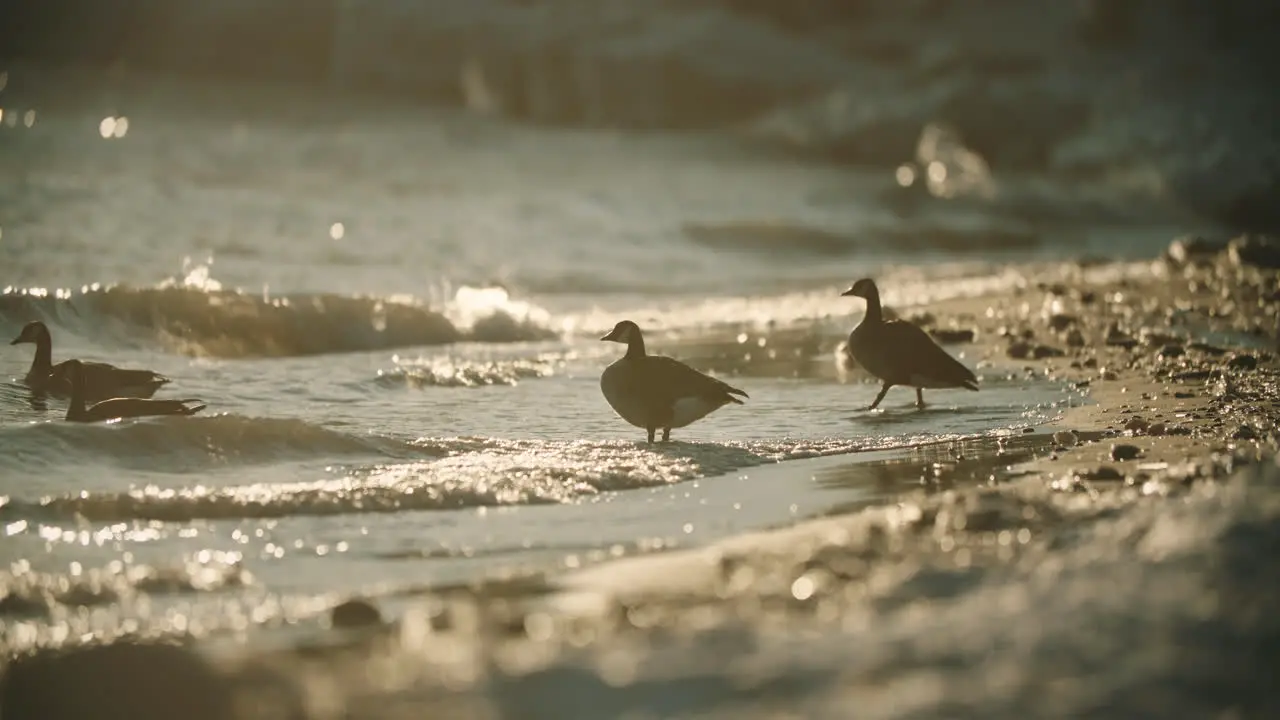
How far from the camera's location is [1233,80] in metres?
41.7

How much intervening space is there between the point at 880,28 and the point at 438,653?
164 feet

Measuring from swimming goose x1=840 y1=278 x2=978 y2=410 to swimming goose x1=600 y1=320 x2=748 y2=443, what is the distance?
1493 mm

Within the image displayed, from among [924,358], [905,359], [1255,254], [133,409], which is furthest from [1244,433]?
[1255,254]

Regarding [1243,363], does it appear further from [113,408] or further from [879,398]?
[113,408]

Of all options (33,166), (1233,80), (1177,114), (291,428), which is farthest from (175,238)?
(1233,80)

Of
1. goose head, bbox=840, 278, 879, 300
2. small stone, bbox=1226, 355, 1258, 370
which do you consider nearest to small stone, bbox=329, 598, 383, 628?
goose head, bbox=840, 278, 879, 300

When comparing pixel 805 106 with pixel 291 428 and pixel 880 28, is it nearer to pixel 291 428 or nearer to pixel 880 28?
pixel 880 28

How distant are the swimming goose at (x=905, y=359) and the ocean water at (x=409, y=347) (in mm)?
263

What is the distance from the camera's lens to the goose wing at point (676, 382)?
413 inches

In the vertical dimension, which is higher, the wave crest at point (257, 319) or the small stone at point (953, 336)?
the wave crest at point (257, 319)

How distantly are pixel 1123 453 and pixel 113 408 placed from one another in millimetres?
5926

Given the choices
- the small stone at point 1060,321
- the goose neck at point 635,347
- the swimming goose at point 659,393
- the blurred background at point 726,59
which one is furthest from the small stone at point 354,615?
the blurred background at point 726,59

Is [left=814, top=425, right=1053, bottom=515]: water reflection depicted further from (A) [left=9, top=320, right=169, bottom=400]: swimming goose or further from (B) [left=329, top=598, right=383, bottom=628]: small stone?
(A) [left=9, top=320, right=169, bottom=400]: swimming goose

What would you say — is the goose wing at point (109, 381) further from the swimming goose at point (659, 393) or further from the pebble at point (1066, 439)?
the pebble at point (1066, 439)
